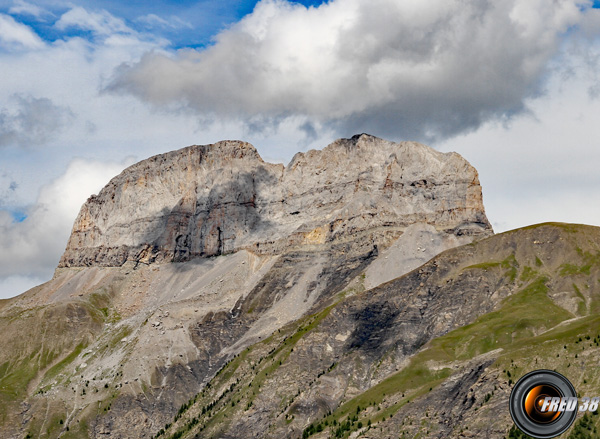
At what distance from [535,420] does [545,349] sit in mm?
81627

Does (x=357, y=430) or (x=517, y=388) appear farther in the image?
(x=357, y=430)

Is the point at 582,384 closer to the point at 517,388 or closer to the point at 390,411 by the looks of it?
the point at 390,411

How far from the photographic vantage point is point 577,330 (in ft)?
598

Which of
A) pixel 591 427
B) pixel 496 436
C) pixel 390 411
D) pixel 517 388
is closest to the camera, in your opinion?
pixel 517 388

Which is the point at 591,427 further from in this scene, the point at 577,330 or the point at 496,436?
the point at 577,330

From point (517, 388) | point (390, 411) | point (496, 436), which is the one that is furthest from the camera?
point (390, 411)

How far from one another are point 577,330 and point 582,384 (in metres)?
21.5

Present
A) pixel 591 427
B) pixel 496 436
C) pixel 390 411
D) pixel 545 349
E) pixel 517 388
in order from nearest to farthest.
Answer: pixel 517 388 → pixel 591 427 → pixel 496 436 → pixel 545 349 → pixel 390 411

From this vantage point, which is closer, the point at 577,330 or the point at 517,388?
the point at 517,388

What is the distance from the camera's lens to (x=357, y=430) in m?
198

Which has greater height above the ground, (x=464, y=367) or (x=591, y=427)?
(x=464, y=367)

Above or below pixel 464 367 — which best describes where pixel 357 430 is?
below

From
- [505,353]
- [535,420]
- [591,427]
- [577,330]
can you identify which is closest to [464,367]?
[505,353]

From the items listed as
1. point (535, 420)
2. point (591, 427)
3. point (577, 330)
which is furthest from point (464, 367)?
point (535, 420)
